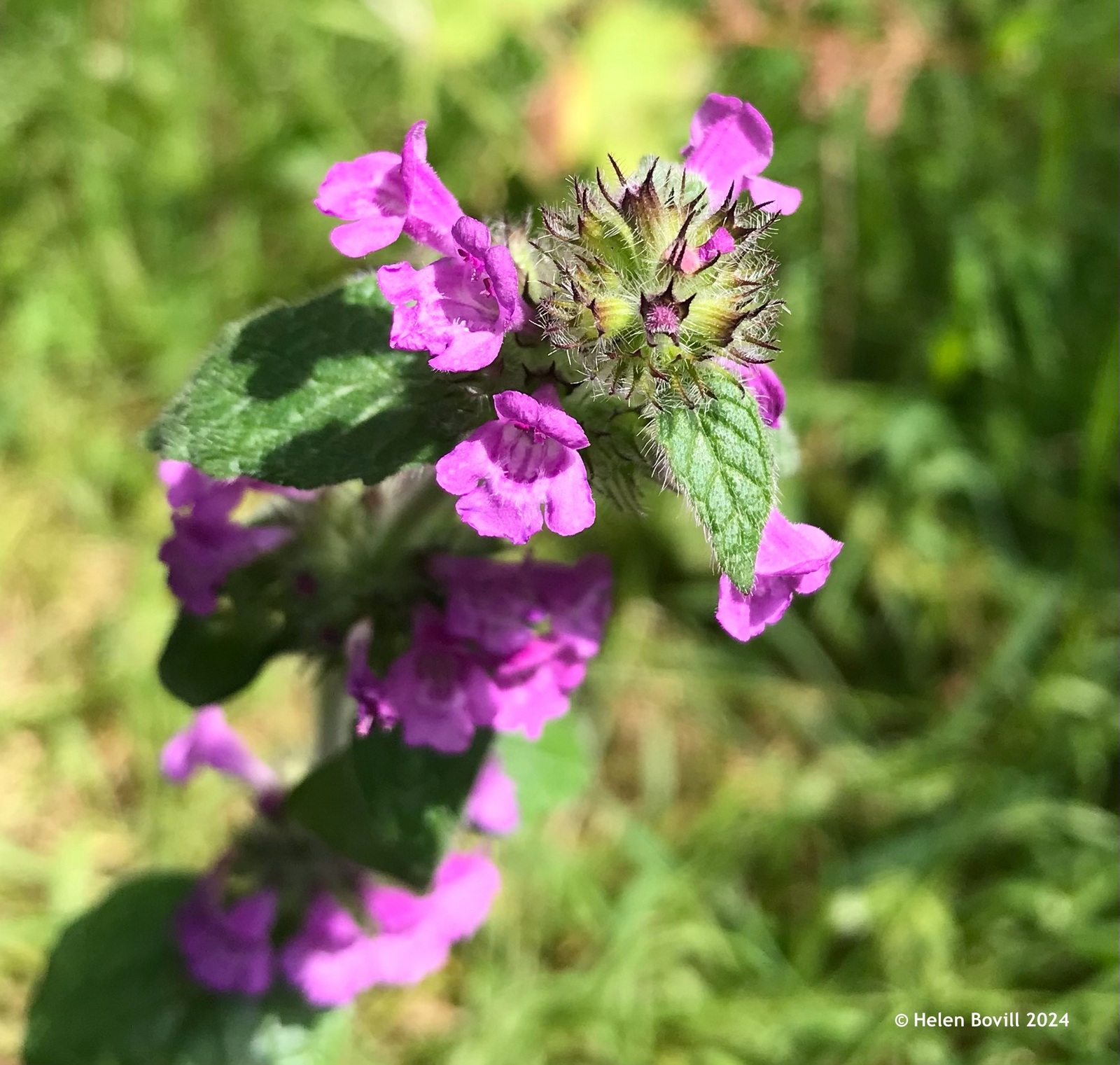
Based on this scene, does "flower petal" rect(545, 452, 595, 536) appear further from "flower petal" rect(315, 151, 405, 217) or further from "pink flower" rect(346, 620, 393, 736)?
"pink flower" rect(346, 620, 393, 736)

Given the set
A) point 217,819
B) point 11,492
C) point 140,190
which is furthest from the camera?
point 140,190

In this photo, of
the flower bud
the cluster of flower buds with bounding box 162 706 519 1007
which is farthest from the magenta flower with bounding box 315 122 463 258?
the cluster of flower buds with bounding box 162 706 519 1007

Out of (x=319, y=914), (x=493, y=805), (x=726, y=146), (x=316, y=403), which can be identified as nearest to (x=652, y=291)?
(x=726, y=146)

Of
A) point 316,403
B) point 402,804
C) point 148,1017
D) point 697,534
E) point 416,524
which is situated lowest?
point 697,534

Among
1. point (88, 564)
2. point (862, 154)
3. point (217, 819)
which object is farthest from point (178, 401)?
point (862, 154)

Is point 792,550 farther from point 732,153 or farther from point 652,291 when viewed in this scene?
point 732,153

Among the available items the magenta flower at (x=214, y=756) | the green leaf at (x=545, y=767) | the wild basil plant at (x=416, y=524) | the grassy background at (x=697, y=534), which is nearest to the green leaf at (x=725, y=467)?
the wild basil plant at (x=416, y=524)

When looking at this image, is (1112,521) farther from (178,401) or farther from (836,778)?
(178,401)
